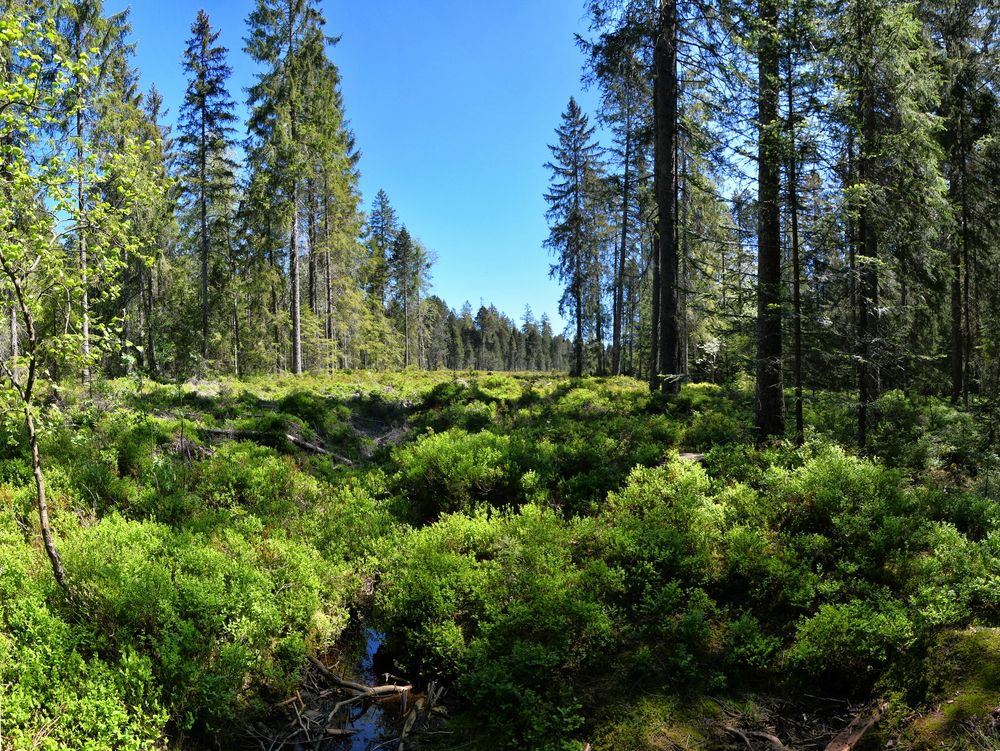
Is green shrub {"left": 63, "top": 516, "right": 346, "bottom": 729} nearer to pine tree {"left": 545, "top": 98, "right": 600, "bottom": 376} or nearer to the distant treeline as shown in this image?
the distant treeline

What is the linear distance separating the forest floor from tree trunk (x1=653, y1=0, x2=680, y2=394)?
13.0ft

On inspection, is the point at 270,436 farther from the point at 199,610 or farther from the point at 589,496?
the point at 589,496

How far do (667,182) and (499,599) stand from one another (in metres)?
10.9

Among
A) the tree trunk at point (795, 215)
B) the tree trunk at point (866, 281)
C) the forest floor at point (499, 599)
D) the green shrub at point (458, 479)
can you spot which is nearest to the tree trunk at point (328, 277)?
the forest floor at point (499, 599)

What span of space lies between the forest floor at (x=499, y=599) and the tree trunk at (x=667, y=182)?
397cm

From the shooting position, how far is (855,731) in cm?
390

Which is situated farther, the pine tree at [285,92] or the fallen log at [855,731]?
the pine tree at [285,92]

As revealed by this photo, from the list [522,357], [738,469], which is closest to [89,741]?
[738,469]

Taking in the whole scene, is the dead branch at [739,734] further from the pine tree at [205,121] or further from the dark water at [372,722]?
the pine tree at [205,121]

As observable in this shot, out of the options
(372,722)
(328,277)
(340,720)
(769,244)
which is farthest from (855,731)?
(328,277)

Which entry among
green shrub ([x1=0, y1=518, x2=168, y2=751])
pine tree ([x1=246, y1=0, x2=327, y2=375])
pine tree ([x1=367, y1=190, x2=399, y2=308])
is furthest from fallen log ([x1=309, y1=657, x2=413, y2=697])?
pine tree ([x1=367, y1=190, x2=399, y2=308])

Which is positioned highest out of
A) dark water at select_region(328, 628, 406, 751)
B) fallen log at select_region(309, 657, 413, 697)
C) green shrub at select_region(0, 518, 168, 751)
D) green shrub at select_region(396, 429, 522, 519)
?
green shrub at select_region(396, 429, 522, 519)

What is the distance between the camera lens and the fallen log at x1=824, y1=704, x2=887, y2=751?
3768mm

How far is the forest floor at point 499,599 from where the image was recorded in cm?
407
